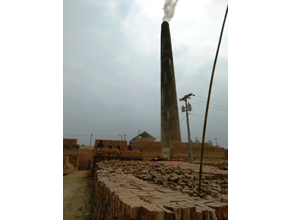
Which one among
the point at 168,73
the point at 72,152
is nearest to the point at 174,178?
the point at 72,152

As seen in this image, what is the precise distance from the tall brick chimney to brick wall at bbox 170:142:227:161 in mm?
5438

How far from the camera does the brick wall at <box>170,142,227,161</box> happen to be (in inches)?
588

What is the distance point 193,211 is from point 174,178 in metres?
2.19

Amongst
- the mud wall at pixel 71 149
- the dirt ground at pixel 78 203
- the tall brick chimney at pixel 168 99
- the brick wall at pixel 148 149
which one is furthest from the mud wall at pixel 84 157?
the dirt ground at pixel 78 203

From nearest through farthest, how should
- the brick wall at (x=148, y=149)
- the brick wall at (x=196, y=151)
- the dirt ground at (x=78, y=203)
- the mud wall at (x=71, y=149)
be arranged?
the dirt ground at (x=78, y=203), the mud wall at (x=71, y=149), the brick wall at (x=148, y=149), the brick wall at (x=196, y=151)

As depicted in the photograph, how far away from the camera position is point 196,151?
603 inches

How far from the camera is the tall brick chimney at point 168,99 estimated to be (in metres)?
21.2

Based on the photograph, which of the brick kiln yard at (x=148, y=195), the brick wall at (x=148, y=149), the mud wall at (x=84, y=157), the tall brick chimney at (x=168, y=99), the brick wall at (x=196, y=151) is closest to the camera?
the brick kiln yard at (x=148, y=195)

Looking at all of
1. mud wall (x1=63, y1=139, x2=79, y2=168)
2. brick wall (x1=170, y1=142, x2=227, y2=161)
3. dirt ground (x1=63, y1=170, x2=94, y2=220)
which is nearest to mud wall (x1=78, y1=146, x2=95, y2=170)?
mud wall (x1=63, y1=139, x2=79, y2=168)

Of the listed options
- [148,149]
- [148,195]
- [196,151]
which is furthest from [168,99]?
[148,195]

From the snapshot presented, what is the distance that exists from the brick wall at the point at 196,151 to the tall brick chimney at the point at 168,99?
17.8 feet

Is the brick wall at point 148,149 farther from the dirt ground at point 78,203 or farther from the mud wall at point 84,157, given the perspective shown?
the dirt ground at point 78,203
